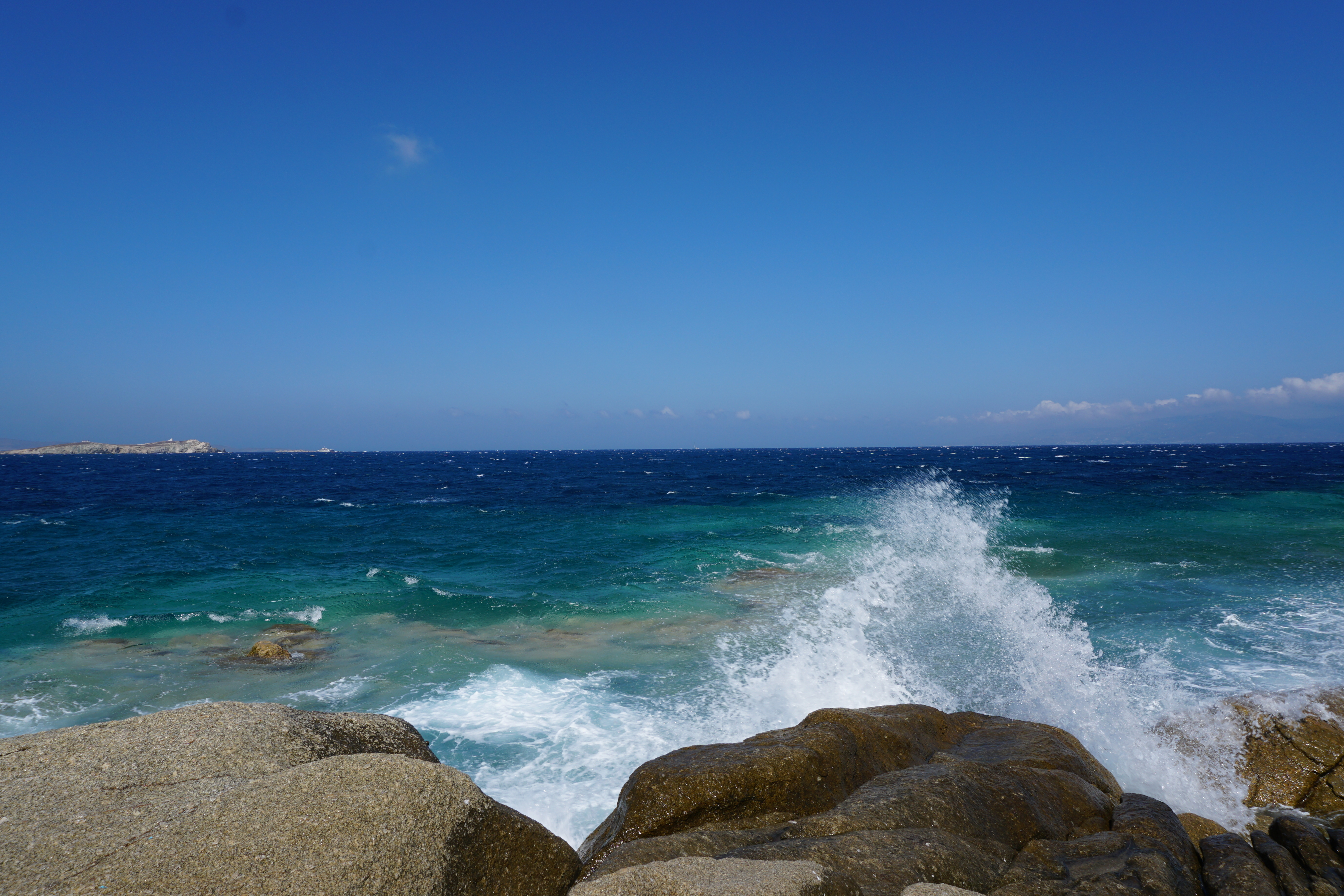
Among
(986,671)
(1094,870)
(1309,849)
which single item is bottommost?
(986,671)

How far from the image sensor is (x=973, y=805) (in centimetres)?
461

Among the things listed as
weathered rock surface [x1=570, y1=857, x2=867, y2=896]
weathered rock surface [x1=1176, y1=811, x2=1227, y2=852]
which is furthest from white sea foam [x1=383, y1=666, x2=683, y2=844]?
weathered rock surface [x1=1176, y1=811, x2=1227, y2=852]

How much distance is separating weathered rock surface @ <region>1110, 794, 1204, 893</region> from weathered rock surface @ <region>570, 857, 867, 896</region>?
2550 millimetres

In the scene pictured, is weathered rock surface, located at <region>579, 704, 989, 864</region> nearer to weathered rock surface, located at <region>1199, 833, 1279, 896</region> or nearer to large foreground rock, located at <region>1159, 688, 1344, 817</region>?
weathered rock surface, located at <region>1199, 833, 1279, 896</region>

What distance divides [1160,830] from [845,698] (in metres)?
5.02

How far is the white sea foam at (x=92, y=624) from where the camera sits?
13.4m

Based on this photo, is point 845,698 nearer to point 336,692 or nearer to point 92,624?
point 336,692

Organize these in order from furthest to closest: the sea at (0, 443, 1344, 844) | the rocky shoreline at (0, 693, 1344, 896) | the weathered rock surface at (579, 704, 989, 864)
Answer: the sea at (0, 443, 1344, 844) → the weathered rock surface at (579, 704, 989, 864) → the rocky shoreline at (0, 693, 1344, 896)

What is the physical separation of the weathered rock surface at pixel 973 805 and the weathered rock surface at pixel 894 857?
7.8 inches

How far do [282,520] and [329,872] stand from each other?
30.3 metres

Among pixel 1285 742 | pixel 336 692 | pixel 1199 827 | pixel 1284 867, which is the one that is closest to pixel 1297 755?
pixel 1285 742

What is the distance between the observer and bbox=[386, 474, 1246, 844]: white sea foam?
24.1 feet

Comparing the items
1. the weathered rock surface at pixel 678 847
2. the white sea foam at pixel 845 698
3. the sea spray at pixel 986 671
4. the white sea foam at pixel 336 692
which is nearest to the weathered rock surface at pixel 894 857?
the weathered rock surface at pixel 678 847

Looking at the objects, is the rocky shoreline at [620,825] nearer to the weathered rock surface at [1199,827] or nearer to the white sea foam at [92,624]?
the weathered rock surface at [1199,827]
